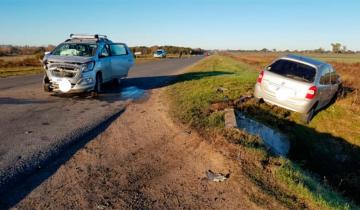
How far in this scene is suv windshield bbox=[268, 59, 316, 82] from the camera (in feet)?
37.6

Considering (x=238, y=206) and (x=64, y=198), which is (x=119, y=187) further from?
(x=238, y=206)

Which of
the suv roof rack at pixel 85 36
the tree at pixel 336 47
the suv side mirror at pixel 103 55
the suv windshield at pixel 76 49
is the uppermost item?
the suv roof rack at pixel 85 36

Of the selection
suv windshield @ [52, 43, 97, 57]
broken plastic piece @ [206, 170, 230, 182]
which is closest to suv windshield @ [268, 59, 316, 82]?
suv windshield @ [52, 43, 97, 57]

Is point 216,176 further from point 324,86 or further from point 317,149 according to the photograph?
point 324,86

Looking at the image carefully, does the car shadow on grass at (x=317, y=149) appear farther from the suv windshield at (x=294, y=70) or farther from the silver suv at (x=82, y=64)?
the silver suv at (x=82, y=64)

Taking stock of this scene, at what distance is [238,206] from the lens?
4.64 metres

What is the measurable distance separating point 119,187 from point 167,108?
5911mm

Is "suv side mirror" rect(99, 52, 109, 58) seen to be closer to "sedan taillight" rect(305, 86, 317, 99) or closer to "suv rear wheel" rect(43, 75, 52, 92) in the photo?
"suv rear wheel" rect(43, 75, 52, 92)

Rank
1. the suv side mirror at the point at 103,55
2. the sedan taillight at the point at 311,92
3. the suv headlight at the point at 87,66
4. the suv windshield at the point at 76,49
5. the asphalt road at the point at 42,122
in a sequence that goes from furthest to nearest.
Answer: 1. the suv side mirror at the point at 103,55
2. the suv windshield at the point at 76,49
3. the suv headlight at the point at 87,66
4. the sedan taillight at the point at 311,92
5. the asphalt road at the point at 42,122

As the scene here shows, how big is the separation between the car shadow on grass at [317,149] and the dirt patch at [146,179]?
3.95 metres

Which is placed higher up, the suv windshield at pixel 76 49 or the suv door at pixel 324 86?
the suv windshield at pixel 76 49

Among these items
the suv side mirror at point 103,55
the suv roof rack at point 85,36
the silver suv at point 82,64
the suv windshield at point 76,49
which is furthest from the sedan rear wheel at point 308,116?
the suv roof rack at point 85,36

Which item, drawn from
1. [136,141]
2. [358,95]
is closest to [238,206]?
[136,141]

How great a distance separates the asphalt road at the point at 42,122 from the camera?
5.74 m
